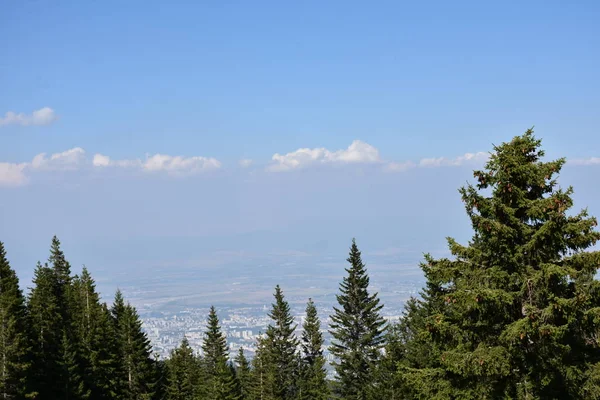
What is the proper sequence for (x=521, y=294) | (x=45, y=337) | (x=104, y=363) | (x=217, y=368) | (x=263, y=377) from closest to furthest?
(x=521, y=294), (x=45, y=337), (x=104, y=363), (x=217, y=368), (x=263, y=377)

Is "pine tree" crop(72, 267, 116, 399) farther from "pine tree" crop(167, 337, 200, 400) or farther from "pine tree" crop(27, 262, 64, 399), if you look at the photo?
"pine tree" crop(167, 337, 200, 400)

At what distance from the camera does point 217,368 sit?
50.5 metres

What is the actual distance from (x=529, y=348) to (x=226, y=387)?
119 ft

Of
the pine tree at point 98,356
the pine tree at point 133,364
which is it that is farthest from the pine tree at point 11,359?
the pine tree at point 133,364

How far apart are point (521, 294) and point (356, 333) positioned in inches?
1077

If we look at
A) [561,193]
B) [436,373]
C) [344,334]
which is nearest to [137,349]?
[344,334]

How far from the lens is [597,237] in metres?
12.8

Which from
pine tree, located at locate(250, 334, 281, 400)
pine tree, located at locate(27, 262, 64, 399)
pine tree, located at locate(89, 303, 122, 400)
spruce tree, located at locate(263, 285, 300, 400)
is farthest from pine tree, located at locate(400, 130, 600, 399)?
spruce tree, located at locate(263, 285, 300, 400)

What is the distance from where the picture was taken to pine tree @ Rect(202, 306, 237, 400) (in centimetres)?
4566

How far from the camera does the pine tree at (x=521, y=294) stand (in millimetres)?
12461

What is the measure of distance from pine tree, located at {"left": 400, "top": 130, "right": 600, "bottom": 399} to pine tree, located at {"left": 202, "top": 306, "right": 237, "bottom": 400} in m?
34.5

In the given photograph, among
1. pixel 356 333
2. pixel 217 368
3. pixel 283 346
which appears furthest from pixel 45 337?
pixel 356 333

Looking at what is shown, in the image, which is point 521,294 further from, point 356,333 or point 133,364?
point 133,364

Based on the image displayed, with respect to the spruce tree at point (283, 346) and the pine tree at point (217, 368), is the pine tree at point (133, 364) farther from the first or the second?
the spruce tree at point (283, 346)
